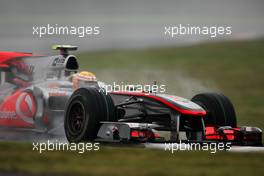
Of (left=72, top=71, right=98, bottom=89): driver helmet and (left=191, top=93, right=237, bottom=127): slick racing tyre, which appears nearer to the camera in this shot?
(left=191, top=93, right=237, bottom=127): slick racing tyre

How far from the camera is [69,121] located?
528 inches

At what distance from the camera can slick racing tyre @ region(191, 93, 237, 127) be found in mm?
13977

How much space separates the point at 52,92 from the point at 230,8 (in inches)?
1132

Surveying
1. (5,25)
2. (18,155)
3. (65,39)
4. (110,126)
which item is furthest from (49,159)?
(65,39)

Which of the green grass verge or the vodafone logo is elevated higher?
the vodafone logo

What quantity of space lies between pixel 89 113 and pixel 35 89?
2095mm

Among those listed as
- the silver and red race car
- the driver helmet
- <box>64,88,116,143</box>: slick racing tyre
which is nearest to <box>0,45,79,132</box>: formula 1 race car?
the silver and red race car

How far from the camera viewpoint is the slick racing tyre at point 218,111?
1398cm

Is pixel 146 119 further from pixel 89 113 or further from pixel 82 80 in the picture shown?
pixel 82 80

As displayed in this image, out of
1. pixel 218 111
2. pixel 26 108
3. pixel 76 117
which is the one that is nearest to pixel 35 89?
pixel 26 108

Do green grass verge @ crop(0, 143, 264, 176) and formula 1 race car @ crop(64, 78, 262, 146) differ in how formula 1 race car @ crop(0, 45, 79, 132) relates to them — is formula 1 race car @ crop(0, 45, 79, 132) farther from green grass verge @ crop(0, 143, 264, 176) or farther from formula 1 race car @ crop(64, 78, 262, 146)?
green grass verge @ crop(0, 143, 264, 176)

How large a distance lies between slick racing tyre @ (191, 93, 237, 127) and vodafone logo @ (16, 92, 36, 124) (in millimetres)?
3124

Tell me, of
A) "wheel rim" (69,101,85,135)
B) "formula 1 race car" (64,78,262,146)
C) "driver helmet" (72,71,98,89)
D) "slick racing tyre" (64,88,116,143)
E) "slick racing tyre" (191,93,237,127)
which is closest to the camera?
"formula 1 race car" (64,78,262,146)

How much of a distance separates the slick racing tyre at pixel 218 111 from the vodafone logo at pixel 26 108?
312 centimetres
